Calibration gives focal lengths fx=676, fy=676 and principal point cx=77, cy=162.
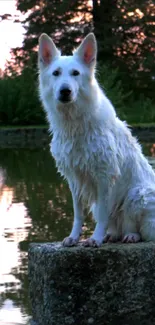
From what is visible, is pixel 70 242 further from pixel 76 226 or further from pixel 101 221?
pixel 101 221

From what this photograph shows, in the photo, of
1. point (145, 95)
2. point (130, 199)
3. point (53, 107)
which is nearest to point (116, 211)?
point (130, 199)

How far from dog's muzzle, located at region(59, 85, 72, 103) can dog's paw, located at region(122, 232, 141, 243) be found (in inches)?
48.0

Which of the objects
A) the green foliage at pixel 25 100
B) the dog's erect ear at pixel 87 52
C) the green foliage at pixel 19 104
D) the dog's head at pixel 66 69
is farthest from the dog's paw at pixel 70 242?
the green foliage at pixel 19 104

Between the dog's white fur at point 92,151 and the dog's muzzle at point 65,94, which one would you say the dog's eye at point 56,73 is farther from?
the dog's muzzle at point 65,94

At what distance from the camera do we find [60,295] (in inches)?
198

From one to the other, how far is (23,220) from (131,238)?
514cm

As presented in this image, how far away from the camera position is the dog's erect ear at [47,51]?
5.26 metres

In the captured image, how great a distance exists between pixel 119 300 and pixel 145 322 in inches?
11.0

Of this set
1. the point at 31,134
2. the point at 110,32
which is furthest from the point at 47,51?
the point at 110,32

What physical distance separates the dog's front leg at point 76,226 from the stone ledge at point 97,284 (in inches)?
4.1

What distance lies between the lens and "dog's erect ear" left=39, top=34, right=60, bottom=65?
17.3 ft

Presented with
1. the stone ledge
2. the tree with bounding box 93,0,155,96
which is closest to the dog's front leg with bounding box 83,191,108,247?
the stone ledge

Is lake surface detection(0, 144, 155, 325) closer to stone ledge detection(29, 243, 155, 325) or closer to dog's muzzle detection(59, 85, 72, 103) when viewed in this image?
stone ledge detection(29, 243, 155, 325)

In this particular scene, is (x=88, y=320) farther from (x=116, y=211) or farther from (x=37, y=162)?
(x=37, y=162)
